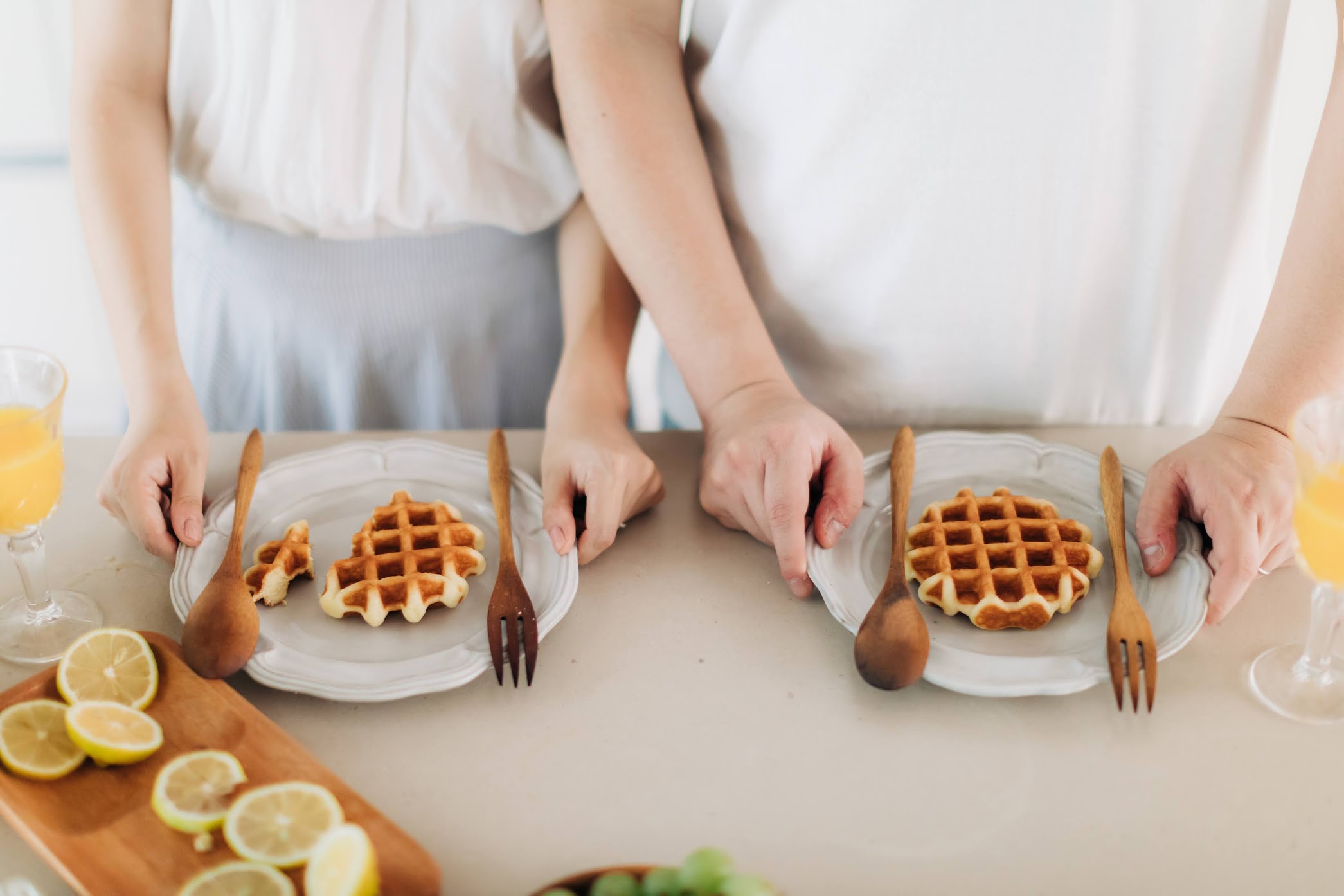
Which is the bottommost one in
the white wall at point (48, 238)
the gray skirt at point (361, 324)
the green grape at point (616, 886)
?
the white wall at point (48, 238)

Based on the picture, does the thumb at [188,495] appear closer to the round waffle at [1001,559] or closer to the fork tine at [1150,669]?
the round waffle at [1001,559]

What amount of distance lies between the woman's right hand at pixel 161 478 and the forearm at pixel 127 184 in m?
0.06

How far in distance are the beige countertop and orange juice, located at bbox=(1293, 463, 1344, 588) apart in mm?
157

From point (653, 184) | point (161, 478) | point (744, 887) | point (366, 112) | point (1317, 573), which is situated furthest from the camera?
point (366, 112)

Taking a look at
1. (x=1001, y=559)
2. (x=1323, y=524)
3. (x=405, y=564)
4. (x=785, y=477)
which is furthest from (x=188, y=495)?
(x=1323, y=524)

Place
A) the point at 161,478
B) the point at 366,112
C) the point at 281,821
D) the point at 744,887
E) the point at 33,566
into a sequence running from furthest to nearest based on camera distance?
the point at 366,112, the point at 161,478, the point at 33,566, the point at 281,821, the point at 744,887

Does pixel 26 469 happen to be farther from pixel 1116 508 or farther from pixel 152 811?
pixel 1116 508

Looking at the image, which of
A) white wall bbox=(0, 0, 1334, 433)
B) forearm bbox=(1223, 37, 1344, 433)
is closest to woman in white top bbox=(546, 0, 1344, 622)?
forearm bbox=(1223, 37, 1344, 433)

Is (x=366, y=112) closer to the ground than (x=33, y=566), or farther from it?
farther from it

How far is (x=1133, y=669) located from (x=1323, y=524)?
205 mm

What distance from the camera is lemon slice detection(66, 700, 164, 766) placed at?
89 cm

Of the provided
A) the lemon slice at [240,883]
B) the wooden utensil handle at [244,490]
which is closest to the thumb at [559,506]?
the wooden utensil handle at [244,490]

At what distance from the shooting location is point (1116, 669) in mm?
976

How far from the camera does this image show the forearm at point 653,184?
1.31 m
